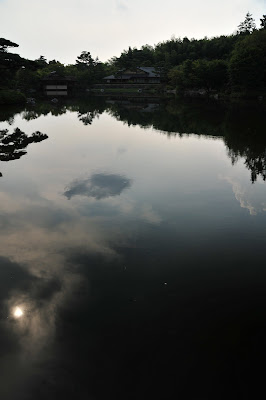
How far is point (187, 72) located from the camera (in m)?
77.2

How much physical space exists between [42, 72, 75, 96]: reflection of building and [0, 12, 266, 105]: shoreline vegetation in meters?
1.03

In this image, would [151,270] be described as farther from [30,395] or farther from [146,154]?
[146,154]

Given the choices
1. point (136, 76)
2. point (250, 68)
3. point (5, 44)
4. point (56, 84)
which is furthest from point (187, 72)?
point (5, 44)

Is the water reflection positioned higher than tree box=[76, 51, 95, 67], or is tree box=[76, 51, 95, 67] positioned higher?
tree box=[76, 51, 95, 67]

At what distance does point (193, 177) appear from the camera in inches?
594

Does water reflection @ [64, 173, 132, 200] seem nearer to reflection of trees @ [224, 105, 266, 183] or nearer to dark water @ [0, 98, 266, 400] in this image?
dark water @ [0, 98, 266, 400]

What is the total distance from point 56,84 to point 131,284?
96704mm

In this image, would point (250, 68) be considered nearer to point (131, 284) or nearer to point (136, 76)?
point (136, 76)

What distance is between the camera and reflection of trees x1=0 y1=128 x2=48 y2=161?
19531 mm

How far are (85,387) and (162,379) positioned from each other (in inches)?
46.7

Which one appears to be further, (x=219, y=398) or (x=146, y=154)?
(x=146, y=154)

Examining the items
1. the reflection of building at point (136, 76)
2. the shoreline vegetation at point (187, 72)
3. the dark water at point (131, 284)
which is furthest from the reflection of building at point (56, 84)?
the dark water at point (131, 284)

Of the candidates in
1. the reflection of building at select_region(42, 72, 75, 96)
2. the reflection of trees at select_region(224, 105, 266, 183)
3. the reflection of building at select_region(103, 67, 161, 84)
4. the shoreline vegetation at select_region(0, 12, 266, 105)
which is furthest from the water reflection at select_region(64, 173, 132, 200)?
the reflection of building at select_region(103, 67, 161, 84)

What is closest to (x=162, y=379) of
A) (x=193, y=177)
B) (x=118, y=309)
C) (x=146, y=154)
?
(x=118, y=309)
